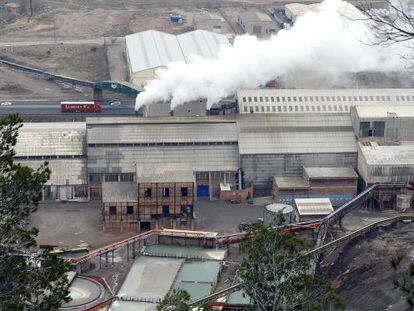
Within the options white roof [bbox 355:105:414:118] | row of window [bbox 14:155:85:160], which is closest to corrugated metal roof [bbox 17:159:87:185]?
row of window [bbox 14:155:85:160]

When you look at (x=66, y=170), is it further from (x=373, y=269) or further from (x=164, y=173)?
(x=373, y=269)

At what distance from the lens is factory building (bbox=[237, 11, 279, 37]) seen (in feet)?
530

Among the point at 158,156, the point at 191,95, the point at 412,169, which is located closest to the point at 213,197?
the point at 158,156

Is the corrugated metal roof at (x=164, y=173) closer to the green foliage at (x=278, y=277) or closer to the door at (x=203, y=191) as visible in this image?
the door at (x=203, y=191)

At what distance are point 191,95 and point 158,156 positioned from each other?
10.4m

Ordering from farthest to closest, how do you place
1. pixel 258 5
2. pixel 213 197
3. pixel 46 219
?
1. pixel 258 5
2. pixel 213 197
3. pixel 46 219

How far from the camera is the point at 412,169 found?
9538cm

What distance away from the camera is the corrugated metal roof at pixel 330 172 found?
9456 centimetres

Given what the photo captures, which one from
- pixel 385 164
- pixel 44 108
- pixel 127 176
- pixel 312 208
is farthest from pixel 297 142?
pixel 44 108

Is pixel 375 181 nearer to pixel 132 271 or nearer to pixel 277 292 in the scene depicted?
pixel 132 271

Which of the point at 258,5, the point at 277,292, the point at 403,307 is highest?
the point at 258,5

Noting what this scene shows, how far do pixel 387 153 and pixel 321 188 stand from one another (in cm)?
805

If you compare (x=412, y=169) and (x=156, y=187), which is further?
(x=412, y=169)

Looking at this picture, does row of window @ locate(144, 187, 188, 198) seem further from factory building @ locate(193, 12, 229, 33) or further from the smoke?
factory building @ locate(193, 12, 229, 33)
